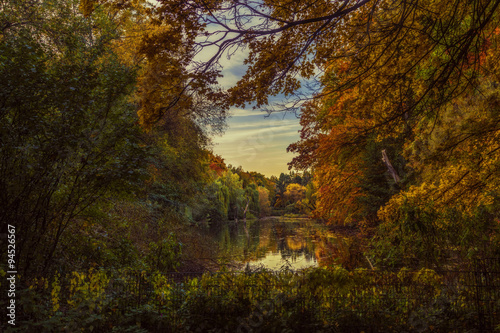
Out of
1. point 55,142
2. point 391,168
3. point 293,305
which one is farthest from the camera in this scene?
point 391,168

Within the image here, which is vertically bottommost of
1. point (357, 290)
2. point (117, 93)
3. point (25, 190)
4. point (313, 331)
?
point (313, 331)

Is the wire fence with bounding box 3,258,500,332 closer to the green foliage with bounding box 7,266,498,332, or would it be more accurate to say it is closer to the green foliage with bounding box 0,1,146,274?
the green foliage with bounding box 7,266,498,332

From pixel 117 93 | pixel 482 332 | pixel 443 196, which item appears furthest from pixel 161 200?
pixel 482 332

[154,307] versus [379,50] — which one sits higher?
[379,50]

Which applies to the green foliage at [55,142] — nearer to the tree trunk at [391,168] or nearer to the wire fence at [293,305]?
the wire fence at [293,305]

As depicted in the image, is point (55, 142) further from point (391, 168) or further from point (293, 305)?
point (391, 168)

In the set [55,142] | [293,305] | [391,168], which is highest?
[391,168]

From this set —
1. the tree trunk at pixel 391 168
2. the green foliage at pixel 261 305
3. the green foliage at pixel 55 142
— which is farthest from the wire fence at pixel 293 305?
the tree trunk at pixel 391 168

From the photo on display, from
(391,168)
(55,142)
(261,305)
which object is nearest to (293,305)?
(261,305)

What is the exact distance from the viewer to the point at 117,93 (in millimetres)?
5402

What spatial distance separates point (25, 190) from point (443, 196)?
8.98m

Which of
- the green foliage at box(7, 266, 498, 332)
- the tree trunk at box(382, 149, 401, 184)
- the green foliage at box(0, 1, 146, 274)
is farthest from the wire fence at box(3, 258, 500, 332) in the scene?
the tree trunk at box(382, 149, 401, 184)

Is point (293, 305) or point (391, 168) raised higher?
point (391, 168)

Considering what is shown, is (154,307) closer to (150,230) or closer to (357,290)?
(357,290)
